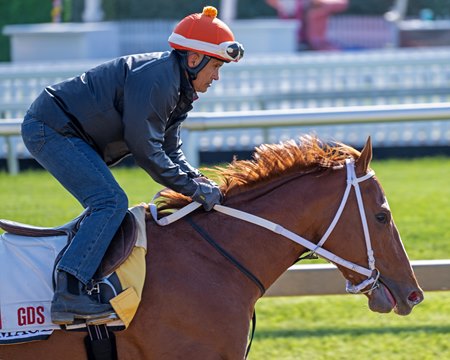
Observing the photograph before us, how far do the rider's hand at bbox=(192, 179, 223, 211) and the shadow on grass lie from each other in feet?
7.08

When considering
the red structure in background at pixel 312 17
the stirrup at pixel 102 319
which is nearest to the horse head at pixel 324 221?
the stirrup at pixel 102 319

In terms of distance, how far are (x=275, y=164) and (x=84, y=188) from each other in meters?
0.88

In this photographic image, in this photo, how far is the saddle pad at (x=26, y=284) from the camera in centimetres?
407

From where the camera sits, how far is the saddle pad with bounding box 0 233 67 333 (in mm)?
4070

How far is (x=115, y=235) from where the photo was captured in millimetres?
4168

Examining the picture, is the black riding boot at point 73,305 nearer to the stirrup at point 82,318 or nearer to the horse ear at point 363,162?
the stirrup at point 82,318

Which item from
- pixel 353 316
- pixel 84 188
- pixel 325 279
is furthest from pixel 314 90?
pixel 84 188

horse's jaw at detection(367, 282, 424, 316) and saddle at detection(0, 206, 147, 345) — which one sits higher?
saddle at detection(0, 206, 147, 345)

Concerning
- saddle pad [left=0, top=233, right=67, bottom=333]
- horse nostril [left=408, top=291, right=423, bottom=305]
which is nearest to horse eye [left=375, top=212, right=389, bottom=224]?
horse nostril [left=408, top=291, right=423, bottom=305]

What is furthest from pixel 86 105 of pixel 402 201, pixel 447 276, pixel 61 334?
pixel 402 201

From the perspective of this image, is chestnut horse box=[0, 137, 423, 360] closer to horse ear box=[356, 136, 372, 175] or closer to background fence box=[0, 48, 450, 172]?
horse ear box=[356, 136, 372, 175]

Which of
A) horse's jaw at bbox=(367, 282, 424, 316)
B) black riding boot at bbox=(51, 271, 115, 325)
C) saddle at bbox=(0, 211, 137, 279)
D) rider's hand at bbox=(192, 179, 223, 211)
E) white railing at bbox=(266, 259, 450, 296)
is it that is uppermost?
rider's hand at bbox=(192, 179, 223, 211)

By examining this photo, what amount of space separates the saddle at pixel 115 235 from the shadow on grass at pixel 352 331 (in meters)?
2.29

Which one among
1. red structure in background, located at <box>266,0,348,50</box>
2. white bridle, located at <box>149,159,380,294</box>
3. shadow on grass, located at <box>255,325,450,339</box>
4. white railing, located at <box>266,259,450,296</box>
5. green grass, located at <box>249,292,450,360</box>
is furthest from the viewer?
red structure in background, located at <box>266,0,348,50</box>
